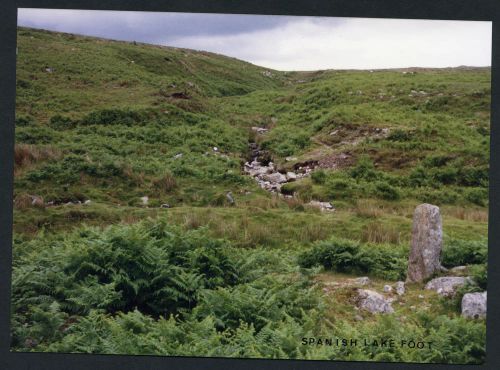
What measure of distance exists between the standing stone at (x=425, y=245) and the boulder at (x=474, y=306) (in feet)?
2.37

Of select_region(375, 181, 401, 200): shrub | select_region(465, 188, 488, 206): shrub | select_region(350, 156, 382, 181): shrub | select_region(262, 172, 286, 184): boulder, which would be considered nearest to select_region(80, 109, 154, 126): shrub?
select_region(262, 172, 286, 184): boulder

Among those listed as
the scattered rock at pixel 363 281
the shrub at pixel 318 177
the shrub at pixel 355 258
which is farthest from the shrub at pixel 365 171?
the scattered rock at pixel 363 281

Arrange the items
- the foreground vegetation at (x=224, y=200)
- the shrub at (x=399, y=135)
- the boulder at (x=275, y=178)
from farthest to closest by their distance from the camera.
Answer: the boulder at (x=275, y=178) → the shrub at (x=399, y=135) → the foreground vegetation at (x=224, y=200)

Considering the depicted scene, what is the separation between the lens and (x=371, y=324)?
8.92m

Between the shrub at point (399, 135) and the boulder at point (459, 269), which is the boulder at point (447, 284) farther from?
the shrub at point (399, 135)

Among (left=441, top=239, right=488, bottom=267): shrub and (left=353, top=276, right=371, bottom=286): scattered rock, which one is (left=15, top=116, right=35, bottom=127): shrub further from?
(left=441, top=239, right=488, bottom=267): shrub

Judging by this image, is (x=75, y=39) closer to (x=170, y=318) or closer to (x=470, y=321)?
(x=170, y=318)

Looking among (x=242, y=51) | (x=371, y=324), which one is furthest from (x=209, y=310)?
(x=242, y=51)

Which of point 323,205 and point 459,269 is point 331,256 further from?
point 459,269

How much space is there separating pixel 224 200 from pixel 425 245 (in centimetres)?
386

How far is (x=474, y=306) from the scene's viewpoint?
8.93m

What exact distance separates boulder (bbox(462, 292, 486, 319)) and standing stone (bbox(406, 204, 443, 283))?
722 millimetres

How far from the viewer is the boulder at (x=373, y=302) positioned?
30.1ft

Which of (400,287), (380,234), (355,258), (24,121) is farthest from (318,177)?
(24,121)
